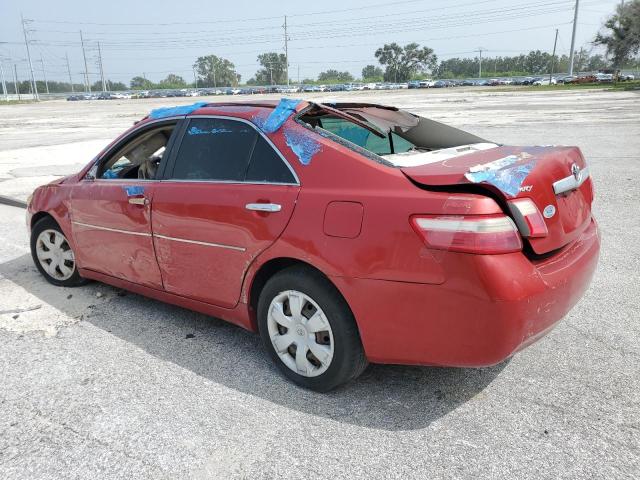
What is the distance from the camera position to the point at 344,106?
390 cm

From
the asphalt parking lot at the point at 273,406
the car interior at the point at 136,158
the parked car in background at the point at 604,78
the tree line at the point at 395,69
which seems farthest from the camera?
the tree line at the point at 395,69

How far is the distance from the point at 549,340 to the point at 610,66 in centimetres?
8782

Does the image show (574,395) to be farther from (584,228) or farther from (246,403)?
(246,403)

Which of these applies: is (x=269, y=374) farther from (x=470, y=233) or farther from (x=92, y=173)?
(x=92, y=173)

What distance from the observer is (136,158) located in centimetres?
453

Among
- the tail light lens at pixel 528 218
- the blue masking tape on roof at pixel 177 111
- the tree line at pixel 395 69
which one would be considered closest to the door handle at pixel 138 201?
the blue masking tape on roof at pixel 177 111

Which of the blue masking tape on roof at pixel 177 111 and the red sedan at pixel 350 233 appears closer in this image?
the red sedan at pixel 350 233

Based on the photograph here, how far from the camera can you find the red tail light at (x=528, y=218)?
8.31ft

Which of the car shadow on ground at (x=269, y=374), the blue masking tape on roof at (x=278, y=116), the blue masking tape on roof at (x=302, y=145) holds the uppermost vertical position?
the blue masking tape on roof at (x=278, y=116)

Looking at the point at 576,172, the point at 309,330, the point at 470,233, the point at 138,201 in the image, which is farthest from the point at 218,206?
the point at 576,172

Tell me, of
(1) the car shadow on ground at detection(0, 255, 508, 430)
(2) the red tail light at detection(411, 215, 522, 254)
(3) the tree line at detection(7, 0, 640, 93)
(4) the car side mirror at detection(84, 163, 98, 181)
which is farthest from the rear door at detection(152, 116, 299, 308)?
(3) the tree line at detection(7, 0, 640, 93)

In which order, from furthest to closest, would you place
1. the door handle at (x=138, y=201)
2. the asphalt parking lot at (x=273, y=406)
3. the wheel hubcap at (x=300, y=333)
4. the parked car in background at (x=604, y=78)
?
the parked car in background at (x=604, y=78)
the door handle at (x=138, y=201)
the wheel hubcap at (x=300, y=333)
the asphalt parking lot at (x=273, y=406)

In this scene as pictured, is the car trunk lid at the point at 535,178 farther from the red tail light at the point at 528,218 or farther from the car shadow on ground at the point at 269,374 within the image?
the car shadow on ground at the point at 269,374

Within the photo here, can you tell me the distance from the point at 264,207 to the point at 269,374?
3.48 ft
